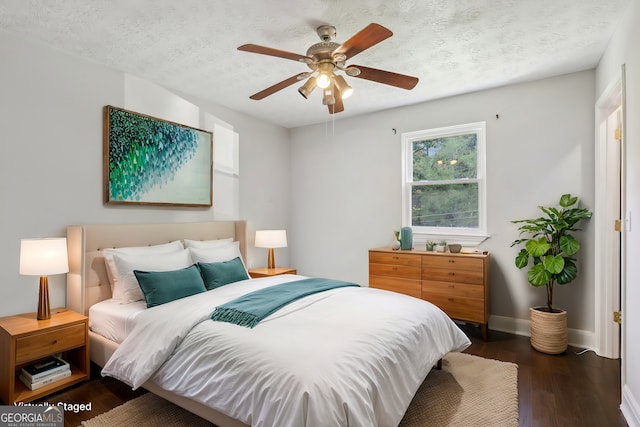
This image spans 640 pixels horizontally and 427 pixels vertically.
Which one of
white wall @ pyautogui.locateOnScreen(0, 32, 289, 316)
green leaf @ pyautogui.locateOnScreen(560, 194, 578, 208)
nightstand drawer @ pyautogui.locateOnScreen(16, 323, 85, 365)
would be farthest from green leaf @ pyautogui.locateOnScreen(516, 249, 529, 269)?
nightstand drawer @ pyautogui.locateOnScreen(16, 323, 85, 365)

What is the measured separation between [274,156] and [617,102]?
3.90m

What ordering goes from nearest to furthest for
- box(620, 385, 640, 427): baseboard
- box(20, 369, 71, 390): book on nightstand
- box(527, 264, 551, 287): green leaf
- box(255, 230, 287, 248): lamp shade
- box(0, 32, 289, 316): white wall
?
box(620, 385, 640, 427): baseboard
box(20, 369, 71, 390): book on nightstand
box(0, 32, 289, 316): white wall
box(527, 264, 551, 287): green leaf
box(255, 230, 287, 248): lamp shade

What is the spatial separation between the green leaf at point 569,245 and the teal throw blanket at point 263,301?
202cm

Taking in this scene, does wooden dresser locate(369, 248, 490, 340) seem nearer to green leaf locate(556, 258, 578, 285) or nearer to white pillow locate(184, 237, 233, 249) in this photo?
green leaf locate(556, 258, 578, 285)

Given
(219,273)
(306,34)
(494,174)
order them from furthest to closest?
1. (494,174)
2. (219,273)
3. (306,34)

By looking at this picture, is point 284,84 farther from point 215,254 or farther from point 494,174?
point 494,174

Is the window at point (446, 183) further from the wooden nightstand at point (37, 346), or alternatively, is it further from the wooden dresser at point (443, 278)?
the wooden nightstand at point (37, 346)

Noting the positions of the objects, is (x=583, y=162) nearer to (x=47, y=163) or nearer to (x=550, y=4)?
(x=550, y=4)

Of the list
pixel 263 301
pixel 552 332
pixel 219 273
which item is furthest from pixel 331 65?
pixel 552 332

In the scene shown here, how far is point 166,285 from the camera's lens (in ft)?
9.00

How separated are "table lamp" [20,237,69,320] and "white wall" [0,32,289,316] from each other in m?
0.30

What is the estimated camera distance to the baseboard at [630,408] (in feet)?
6.59

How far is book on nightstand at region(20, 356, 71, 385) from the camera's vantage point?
2.37 m

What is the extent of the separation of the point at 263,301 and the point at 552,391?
7.16 feet
